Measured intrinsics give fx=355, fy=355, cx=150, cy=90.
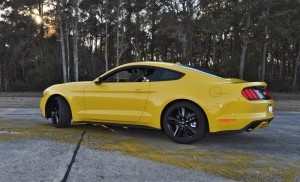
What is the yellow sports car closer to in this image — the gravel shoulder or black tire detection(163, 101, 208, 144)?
black tire detection(163, 101, 208, 144)

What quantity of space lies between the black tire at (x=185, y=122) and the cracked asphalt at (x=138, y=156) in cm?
17

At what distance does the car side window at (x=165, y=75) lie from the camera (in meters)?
6.03

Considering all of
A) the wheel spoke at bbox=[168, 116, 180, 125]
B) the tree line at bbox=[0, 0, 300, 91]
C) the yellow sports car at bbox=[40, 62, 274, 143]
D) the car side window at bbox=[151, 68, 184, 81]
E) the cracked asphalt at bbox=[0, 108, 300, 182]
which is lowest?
the cracked asphalt at bbox=[0, 108, 300, 182]

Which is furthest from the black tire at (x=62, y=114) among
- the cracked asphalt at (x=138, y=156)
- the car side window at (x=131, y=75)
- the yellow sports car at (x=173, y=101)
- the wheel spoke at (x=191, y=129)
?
the wheel spoke at (x=191, y=129)

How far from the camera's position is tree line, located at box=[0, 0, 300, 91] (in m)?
32.3

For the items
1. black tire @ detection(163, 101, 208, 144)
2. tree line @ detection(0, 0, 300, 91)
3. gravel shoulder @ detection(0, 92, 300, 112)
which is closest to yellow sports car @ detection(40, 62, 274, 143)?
black tire @ detection(163, 101, 208, 144)

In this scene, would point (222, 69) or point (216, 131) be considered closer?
point (216, 131)

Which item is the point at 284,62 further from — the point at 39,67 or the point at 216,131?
the point at 216,131

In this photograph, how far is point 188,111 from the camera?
580 cm

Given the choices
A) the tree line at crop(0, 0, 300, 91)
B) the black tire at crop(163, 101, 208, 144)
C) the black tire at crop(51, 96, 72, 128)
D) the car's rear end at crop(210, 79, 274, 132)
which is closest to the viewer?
the car's rear end at crop(210, 79, 274, 132)

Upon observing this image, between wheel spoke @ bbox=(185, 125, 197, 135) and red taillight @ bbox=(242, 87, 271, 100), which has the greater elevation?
red taillight @ bbox=(242, 87, 271, 100)

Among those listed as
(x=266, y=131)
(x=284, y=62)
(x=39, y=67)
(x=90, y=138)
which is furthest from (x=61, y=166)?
(x=284, y=62)

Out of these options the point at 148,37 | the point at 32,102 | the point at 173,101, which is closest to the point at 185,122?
the point at 173,101

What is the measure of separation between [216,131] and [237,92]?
69 centimetres
